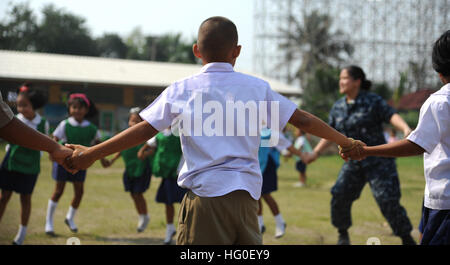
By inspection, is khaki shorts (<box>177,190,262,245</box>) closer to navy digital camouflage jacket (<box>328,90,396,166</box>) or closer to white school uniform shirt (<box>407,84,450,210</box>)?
white school uniform shirt (<box>407,84,450,210</box>)

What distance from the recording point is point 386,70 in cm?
3541

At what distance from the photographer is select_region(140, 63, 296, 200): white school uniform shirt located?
100 inches

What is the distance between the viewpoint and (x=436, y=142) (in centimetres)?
284

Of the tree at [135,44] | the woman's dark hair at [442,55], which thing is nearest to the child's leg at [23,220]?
the woman's dark hair at [442,55]

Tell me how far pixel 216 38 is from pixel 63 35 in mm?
51951

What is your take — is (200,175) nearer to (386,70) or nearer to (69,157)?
(69,157)

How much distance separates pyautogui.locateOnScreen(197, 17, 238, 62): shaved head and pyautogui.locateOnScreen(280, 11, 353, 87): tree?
3441 centimetres

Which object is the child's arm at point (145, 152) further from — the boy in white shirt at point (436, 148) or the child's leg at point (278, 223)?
the boy in white shirt at point (436, 148)

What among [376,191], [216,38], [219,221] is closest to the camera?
→ [219,221]

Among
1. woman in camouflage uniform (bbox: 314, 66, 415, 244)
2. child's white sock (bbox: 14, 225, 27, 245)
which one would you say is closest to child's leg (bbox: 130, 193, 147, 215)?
child's white sock (bbox: 14, 225, 27, 245)

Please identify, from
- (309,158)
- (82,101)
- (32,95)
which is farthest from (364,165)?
(32,95)

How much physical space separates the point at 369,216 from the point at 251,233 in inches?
224

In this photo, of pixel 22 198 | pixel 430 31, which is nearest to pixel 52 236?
pixel 22 198

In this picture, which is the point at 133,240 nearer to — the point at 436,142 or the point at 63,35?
the point at 436,142
